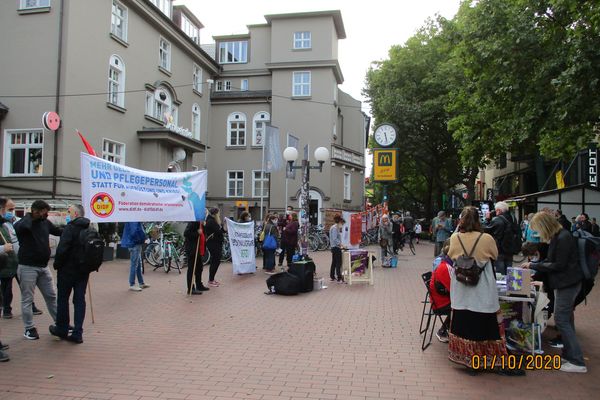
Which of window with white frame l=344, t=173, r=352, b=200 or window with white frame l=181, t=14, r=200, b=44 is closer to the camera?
window with white frame l=181, t=14, r=200, b=44

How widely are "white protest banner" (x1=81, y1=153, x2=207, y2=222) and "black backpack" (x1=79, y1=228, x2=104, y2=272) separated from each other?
3.96 feet

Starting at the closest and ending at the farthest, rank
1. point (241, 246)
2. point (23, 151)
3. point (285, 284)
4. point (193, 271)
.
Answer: point (193, 271)
point (285, 284)
point (241, 246)
point (23, 151)

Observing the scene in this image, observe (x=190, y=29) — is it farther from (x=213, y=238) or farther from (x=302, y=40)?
(x=213, y=238)

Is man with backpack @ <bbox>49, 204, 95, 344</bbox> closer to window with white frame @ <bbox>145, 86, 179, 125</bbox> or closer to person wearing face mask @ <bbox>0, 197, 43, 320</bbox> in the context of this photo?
person wearing face mask @ <bbox>0, 197, 43, 320</bbox>

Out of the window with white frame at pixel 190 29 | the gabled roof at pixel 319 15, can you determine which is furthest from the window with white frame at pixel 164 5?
the gabled roof at pixel 319 15

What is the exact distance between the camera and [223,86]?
34688 millimetres

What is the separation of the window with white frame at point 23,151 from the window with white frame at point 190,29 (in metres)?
14.0

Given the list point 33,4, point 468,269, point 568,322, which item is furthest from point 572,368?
point 33,4

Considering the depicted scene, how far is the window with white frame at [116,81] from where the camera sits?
21344 millimetres

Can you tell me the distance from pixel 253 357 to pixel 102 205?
3.87m

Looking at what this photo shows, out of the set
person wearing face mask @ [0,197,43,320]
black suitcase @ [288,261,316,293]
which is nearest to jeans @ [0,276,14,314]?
person wearing face mask @ [0,197,43,320]

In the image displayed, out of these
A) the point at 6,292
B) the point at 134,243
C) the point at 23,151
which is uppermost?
the point at 23,151

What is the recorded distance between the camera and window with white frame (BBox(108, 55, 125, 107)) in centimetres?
2134
